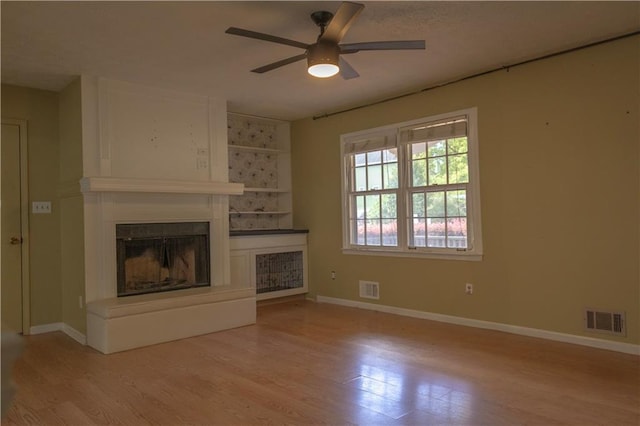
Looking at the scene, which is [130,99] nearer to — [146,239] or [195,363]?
[146,239]

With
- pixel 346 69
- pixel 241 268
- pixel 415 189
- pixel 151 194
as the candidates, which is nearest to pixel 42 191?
pixel 151 194

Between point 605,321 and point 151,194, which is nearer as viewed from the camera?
point 605,321

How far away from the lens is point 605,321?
363 cm

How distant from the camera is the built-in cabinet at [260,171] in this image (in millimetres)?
6121

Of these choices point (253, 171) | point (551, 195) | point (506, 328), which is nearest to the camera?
point (551, 195)

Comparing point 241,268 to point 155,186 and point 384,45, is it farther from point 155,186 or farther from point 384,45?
point 384,45

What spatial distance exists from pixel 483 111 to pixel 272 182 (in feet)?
10.4

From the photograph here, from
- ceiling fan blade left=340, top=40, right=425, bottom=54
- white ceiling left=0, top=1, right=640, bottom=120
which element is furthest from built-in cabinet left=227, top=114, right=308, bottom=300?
ceiling fan blade left=340, top=40, right=425, bottom=54

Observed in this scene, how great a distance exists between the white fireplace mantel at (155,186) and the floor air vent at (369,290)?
1.84 metres

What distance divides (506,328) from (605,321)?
A: 0.83 metres

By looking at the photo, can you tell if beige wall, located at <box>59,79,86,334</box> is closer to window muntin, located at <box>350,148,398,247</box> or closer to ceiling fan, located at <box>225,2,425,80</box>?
ceiling fan, located at <box>225,2,425,80</box>

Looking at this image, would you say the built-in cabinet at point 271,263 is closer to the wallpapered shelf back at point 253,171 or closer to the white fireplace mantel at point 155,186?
the wallpapered shelf back at point 253,171

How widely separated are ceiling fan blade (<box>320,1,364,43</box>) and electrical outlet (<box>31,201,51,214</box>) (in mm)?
3425

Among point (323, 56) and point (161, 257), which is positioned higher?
point (323, 56)
